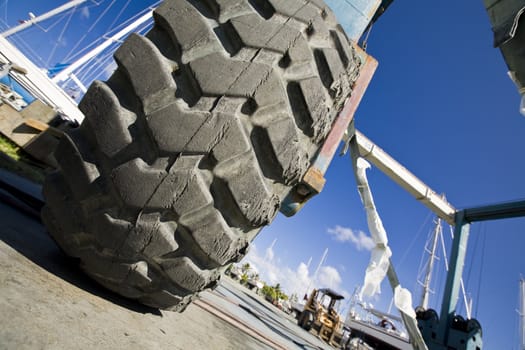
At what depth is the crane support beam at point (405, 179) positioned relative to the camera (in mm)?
5430

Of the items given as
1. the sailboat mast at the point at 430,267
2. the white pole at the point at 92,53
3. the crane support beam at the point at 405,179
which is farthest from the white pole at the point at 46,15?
the sailboat mast at the point at 430,267

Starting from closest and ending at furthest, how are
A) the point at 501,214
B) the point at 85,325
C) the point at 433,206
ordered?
the point at 85,325 < the point at 501,214 < the point at 433,206

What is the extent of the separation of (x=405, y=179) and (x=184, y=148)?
6238 millimetres

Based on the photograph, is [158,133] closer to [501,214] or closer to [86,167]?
[86,167]

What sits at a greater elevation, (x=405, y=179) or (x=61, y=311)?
(x=405, y=179)

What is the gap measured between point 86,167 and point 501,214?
4.78m

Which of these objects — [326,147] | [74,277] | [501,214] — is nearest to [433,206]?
[501,214]

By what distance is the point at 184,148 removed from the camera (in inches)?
26.4

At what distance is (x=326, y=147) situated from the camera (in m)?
1.22

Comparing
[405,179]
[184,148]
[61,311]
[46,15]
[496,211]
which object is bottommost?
[61,311]

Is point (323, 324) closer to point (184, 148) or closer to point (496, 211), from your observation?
point (496, 211)

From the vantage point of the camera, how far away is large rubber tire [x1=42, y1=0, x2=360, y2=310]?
68 centimetres

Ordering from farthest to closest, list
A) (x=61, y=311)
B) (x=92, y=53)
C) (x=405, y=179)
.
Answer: (x=92, y=53) < (x=405, y=179) < (x=61, y=311)

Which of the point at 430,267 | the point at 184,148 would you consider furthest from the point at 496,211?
the point at 430,267
